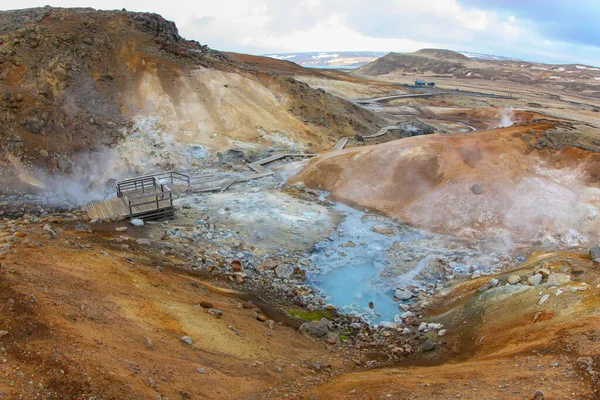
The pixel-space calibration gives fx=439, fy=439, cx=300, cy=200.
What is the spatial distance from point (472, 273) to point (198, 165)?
52.8 ft

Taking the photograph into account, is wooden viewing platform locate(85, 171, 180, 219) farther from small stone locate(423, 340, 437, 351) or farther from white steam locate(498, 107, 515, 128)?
white steam locate(498, 107, 515, 128)

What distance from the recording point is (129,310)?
9.29 metres

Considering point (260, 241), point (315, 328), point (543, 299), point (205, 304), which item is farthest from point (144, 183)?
point (543, 299)

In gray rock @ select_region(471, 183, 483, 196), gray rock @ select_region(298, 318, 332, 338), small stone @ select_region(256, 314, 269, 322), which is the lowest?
gray rock @ select_region(298, 318, 332, 338)

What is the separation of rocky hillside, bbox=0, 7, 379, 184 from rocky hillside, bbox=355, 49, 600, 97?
238 feet

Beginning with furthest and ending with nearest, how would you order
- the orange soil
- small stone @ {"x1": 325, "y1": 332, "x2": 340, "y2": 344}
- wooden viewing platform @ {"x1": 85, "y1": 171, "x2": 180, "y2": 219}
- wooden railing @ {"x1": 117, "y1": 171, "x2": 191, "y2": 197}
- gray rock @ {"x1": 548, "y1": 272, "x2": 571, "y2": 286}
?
the orange soil
wooden railing @ {"x1": 117, "y1": 171, "x2": 191, "y2": 197}
wooden viewing platform @ {"x1": 85, "y1": 171, "x2": 180, "y2": 219}
small stone @ {"x1": 325, "y1": 332, "x2": 340, "y2": 344}
gray rock @ {"x1": 548, "y1": 272, "x2": 571, "y2": 286}

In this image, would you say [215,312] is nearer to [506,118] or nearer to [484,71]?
[506,118]

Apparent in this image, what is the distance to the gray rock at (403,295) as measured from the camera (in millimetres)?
14195

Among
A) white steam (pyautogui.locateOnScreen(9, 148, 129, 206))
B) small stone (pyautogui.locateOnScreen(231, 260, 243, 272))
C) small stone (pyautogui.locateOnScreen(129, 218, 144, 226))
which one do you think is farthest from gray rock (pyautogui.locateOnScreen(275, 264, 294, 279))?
white steam (pyautogui.locateOnScreen(9, 148, 129, 206))

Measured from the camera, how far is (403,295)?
1425 centimetres

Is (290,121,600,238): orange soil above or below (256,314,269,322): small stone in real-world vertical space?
above

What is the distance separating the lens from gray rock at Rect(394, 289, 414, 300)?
559 inches

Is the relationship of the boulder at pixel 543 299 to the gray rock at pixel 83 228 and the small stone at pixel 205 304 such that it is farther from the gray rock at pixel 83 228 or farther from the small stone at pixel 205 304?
the gray rock at pixel 83 228

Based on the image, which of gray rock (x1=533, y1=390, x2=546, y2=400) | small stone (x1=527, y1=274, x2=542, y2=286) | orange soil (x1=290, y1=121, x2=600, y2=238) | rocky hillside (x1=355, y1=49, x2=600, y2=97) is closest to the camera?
gray rock (x1=533, y1=390, x2=546, y2=400)
